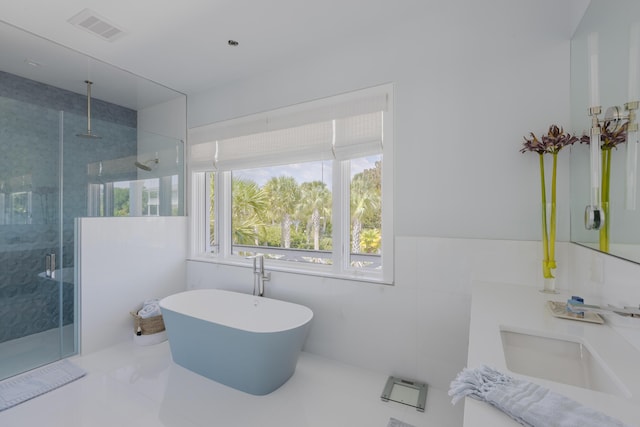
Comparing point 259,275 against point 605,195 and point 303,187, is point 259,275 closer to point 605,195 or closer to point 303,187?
point 303,187

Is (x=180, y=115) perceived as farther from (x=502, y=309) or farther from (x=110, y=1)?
(x=502, y=309)

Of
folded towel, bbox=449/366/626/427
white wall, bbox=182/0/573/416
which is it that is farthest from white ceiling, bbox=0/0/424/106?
folded towel, bbox=449/366/626/427

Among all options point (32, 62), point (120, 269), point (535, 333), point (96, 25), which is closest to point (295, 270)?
point (120, 269)

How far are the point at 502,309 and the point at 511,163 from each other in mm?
1051

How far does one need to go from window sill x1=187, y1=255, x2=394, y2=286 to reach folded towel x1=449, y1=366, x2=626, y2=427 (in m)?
1.59

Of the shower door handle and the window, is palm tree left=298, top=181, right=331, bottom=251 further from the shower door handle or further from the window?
the shower door handle

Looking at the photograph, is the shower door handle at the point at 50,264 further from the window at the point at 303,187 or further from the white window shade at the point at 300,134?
the white window shade at the point at 300,134

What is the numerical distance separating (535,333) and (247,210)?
2.93 metres

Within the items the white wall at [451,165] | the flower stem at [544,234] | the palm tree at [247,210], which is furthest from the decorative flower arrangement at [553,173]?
the palm tree at [247,210]

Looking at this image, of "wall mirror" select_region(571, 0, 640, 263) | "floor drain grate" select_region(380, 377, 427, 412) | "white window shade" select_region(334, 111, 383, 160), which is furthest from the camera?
"white window shade" select_region(334, 111, 383, 160)

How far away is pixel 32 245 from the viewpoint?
2.73m

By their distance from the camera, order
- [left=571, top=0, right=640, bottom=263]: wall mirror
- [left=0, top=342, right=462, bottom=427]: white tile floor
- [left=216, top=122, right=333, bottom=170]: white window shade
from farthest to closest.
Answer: [left=216, top=122, right=333, bottom=170]: white window shade → [left=0, top=342, right=462, bottom=427]: white tile floor → [left=571, top=0, right=640, bottom=263]: wall mirror

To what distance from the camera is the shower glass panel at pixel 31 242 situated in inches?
102

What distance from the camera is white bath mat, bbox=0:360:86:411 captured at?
2.13 m
